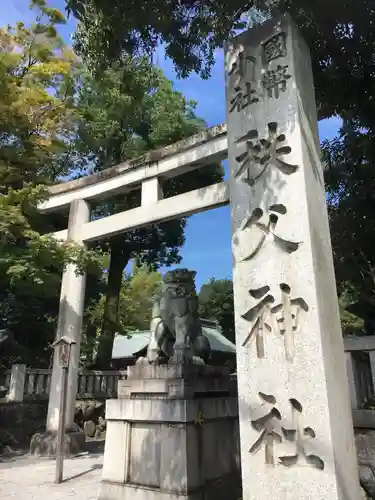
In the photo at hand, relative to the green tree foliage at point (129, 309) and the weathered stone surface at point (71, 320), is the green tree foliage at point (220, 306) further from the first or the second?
the weathered stone surface at point (71, 320)

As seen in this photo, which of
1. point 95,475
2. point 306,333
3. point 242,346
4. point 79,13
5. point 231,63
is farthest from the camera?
point 95,475

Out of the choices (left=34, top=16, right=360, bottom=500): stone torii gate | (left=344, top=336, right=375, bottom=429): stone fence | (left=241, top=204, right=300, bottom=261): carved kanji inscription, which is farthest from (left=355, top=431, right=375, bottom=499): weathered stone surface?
(left=241, top=204, right=300, bottom=261): carved kanji inscription

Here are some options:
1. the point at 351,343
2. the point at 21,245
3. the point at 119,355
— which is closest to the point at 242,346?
the point at 351,343

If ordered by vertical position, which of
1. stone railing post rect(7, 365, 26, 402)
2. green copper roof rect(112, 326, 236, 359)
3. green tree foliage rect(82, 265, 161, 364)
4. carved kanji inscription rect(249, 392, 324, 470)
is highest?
green tree foliage rect(82, 265, 161, 364)

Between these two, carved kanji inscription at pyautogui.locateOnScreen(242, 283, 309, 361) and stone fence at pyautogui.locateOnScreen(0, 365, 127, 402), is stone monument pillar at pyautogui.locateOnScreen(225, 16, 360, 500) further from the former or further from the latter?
→ stone fence at pyautogui.locateOnScreen(0, 365, 127, 402)

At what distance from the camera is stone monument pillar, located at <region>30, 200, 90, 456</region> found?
8344 mm

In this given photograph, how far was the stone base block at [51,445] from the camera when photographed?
26.8ft

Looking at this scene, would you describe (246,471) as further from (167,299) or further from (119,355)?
(119,355)

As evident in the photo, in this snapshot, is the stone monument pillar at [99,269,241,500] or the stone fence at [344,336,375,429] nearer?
the stone monument pillar at [99,269,241,500]

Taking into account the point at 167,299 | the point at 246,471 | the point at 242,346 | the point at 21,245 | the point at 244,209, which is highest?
the point at 21,245

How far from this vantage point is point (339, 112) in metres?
6.63

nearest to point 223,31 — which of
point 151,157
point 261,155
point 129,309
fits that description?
point 261,155

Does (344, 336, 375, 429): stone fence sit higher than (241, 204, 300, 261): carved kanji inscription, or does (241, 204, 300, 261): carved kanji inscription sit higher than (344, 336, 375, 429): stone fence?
(241, 204, 300, 261): carved kanji inscription

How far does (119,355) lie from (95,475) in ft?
43.2
